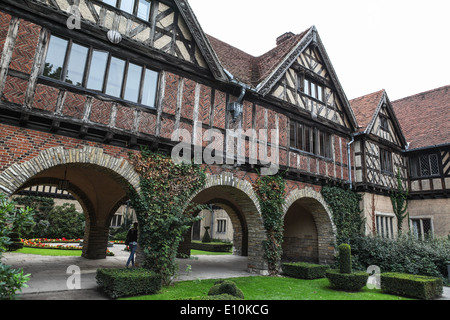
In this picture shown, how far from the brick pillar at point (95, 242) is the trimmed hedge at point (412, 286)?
12075 millimetres

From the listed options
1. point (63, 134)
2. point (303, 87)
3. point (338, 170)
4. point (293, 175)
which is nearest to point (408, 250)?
point (338, 170)

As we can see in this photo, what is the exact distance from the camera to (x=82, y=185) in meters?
13.3

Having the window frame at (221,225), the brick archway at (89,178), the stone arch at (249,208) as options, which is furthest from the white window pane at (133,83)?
the window frame at (221,225)

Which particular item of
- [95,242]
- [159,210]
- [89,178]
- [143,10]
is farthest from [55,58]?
[95,242]

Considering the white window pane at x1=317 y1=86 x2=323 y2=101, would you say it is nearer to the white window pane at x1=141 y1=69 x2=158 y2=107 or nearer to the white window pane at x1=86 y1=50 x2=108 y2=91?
the white window pane at x1=141 y1=69 x2=158 y2=107

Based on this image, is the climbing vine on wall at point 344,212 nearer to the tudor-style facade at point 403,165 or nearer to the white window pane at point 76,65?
the tudor-style facade at point 403,165

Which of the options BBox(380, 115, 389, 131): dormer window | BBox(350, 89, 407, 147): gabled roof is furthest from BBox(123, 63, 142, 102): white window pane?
BBox(380, 115, 389, 131): dormer window

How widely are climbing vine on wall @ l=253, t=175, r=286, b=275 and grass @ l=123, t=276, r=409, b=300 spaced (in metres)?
0.99

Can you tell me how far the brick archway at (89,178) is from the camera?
272 inches

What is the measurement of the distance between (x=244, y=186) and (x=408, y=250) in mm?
A: 8467

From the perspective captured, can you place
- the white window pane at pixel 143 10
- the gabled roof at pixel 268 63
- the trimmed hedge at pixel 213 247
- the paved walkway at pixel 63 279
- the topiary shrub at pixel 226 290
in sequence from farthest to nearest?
the trimmed hedge at pixel 213 247
the gabled roof at pixel 268 63
the white window pane at pixel 143 10
the paved walkway at pixel 63 279
the topiary shrub at pixel 226 290

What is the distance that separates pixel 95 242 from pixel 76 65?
8881 mm

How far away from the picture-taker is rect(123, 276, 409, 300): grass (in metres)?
7.67
